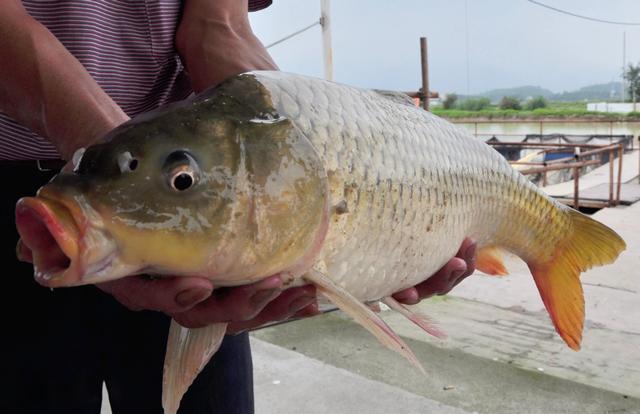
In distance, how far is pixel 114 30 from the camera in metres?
1.51

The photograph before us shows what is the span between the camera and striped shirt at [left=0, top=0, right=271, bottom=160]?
4.74 feet

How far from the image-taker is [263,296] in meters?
1.10

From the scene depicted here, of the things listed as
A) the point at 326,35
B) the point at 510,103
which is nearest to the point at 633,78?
the point at 510,103

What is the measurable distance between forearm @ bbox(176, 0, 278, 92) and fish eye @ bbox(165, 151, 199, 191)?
57 centimetres

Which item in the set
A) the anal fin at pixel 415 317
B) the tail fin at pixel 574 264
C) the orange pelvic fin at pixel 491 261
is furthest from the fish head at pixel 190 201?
the tail fin at pixel 574 264

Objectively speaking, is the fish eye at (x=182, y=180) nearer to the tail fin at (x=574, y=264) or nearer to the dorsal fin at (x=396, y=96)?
the dorsal fin at (x=396, y=96)

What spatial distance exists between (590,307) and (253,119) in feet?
14.0

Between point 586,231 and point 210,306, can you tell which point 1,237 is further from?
point 586,231

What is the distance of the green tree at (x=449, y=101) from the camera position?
63231 mm

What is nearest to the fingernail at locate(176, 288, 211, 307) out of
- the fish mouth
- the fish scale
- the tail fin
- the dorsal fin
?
the fish mouth

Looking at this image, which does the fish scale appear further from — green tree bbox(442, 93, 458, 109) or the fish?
green tree bbox(442, 93, 458, 109)

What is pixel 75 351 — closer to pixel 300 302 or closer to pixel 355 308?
pixel 300 302

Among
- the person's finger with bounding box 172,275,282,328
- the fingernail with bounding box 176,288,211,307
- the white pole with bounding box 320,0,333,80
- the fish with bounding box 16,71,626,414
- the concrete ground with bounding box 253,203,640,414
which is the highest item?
the white pole with bounding box 320,0,333,80

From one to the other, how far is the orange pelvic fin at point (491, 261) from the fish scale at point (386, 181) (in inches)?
Result: 10.8
